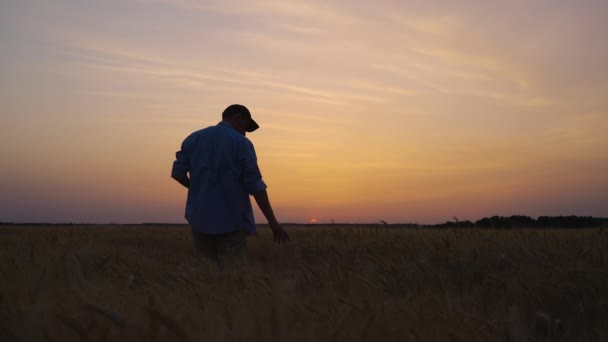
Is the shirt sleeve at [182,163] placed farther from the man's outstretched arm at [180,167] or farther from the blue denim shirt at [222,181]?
the blue denim shirt at [222,181]

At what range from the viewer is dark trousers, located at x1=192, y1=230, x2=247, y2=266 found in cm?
458

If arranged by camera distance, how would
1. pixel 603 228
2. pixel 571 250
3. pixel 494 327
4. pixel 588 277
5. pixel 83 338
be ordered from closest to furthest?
pixel 83 338, pixel 494 327, pixel 588 277, pixel 571 250, pixel 603 228

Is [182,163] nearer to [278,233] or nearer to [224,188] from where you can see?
[224,188]

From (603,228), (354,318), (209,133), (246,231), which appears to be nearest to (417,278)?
(354,318)

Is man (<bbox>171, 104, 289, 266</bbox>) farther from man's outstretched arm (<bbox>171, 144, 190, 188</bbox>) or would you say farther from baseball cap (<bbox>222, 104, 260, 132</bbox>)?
baseball cap (<bbox>222, 104, 260, 132</bbox>)

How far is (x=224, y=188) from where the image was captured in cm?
455

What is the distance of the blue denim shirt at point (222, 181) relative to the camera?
4.51 m

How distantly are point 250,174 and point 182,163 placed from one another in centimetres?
63

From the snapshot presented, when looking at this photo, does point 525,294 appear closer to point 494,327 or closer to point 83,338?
point 494,327

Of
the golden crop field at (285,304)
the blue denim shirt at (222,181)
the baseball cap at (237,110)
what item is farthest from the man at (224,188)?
the golden crop field at (285,304)

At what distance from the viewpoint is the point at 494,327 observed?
1.50 metres

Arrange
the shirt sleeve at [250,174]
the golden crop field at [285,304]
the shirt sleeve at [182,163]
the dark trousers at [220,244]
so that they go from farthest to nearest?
the shirt sleeve at [182,163]
the dark trousers at [220,244]
the shirt sleeve at [250,174]
the golden crop field at [285,304]

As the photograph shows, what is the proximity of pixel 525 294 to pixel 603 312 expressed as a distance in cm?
31

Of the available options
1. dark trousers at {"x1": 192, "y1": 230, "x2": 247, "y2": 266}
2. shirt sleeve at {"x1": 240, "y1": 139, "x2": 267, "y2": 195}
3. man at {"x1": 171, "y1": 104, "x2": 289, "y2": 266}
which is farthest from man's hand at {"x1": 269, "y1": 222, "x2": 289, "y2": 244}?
dark trousers at {"x1": 192, "y1": 230, "x2": 247, "y2": 266}
